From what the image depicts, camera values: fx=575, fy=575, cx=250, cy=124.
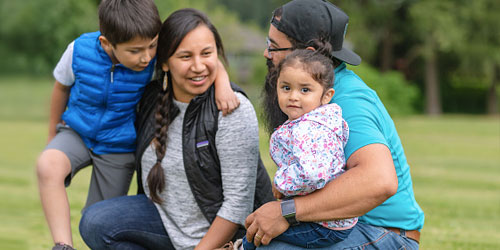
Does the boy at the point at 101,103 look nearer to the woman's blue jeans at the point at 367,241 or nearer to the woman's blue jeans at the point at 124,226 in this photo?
the woman's blue jeans at the point at 124,226

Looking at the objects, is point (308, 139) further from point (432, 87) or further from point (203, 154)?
point (432, 87)

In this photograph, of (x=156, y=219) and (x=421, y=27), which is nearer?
(x=156, y=219)

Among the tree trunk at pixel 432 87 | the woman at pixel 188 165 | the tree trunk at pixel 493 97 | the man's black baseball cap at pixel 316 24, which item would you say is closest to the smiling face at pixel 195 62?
the woman at pixel 188 165

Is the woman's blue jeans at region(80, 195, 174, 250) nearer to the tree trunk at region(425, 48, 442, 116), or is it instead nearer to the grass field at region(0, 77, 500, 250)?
the grass field at region(0, 77, 500, 250)

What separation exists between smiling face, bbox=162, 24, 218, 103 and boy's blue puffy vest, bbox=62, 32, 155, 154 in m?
0.32

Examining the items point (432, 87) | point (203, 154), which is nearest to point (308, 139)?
point (203, 154)

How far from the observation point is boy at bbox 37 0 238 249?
3.25 meters

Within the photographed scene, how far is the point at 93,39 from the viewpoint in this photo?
3482mm

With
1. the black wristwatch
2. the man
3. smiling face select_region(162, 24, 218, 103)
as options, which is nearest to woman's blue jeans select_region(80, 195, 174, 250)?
smiling face select_region(162, 24, 218, 103)

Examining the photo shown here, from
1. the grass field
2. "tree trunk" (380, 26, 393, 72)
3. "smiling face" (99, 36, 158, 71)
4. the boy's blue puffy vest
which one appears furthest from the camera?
"tree trunk" (380, 26, 393, 72)

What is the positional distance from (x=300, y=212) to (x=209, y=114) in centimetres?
100

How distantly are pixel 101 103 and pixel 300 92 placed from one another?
1496 mm

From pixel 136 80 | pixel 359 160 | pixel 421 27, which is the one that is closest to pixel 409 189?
pixel 359 160

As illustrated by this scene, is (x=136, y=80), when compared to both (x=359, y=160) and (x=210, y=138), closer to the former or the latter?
(x=210, y=138)
